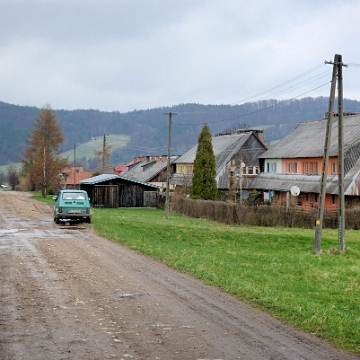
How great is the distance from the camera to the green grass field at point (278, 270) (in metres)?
9.89

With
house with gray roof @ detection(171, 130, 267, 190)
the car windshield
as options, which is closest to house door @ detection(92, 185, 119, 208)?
house with gray roof @ detection(171, 130, 267, 190)

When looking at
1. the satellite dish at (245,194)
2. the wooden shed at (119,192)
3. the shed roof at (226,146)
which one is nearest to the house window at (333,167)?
the satellite dish at (245,194)

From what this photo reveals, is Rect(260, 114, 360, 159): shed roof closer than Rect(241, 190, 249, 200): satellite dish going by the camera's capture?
Yes

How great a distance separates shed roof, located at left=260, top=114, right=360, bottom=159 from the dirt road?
3884cm

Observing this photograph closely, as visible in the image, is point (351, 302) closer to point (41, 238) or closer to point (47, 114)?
point (41, 238)

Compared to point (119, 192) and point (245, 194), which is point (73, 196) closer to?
point (119, 192)

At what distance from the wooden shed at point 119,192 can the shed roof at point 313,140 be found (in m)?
13.9

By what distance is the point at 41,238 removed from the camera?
2220cm

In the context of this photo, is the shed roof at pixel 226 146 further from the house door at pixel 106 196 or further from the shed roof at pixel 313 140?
the house door at pixel 106 196

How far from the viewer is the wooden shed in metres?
57.5

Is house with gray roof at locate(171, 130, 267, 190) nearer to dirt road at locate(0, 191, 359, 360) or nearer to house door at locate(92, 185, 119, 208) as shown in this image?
house door at locate(92, 185, 119, 208)

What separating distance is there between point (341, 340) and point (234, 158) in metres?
60.2

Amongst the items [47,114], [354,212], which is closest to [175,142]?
[47,114]

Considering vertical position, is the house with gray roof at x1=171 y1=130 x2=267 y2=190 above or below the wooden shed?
above
